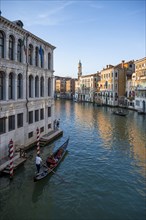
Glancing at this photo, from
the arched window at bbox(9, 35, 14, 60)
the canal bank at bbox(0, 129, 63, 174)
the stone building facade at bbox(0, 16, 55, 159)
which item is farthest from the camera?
the arched window at bbox(9, 35, 14, 60)

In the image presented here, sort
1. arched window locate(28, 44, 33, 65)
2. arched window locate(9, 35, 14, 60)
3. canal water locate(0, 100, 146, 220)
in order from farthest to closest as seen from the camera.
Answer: arched window locate(28, 44, 33, 65) → arched window locate(9, 35, 14, 60) → canal water locate(0, 100, 146, 220)

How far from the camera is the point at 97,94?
9275 cm

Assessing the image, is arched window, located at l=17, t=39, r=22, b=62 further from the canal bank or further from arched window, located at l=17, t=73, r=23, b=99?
the canal bank

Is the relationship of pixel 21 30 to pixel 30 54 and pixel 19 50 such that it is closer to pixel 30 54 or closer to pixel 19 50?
pixel 19 50

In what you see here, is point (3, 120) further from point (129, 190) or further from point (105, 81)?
point (105, 81)

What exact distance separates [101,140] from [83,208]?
48.5 feet

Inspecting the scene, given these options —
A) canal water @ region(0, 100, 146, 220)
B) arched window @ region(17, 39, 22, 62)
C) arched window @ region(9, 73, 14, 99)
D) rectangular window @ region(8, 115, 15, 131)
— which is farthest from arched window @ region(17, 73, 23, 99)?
canal water @ region(0, 100, 146, 220)

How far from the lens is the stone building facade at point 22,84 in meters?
16.5

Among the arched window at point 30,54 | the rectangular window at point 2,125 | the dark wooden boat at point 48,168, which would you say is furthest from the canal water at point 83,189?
the arched window at point 30,54

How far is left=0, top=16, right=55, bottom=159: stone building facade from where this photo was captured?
650 inches

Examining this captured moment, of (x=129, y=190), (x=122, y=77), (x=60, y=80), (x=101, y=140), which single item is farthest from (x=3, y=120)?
(x=60, y=80)

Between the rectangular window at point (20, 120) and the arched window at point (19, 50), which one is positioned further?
the rectangular window at point (20, 120)

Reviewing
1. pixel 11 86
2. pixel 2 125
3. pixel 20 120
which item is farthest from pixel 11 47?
pixel 2 125

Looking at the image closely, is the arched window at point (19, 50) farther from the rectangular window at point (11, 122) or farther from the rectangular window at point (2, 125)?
the rectangular window at point (2, 125)
